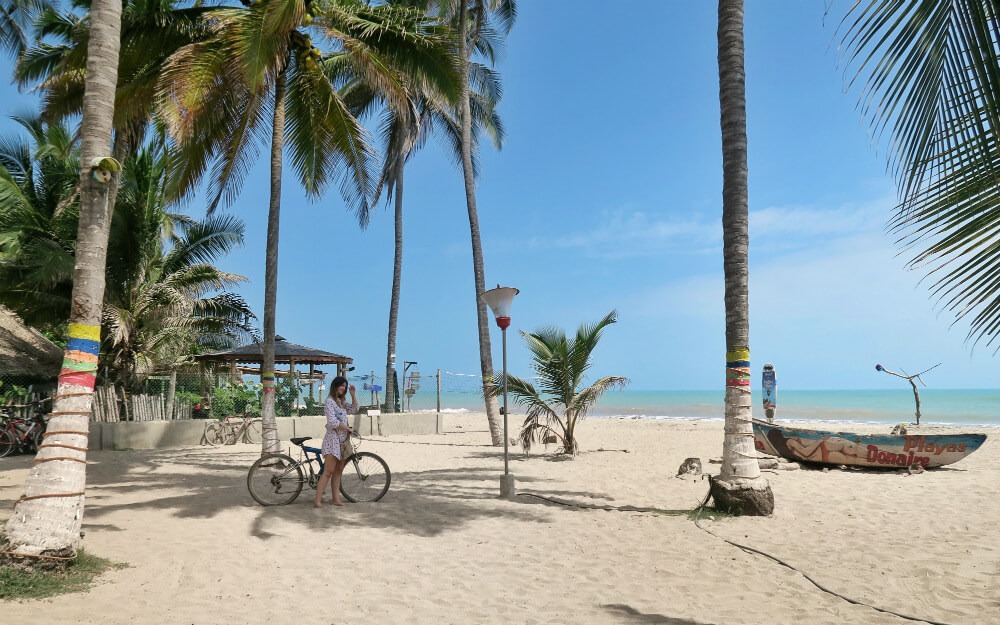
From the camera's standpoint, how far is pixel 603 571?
5.14m

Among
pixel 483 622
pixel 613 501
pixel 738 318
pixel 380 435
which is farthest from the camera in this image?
pixel 380 435

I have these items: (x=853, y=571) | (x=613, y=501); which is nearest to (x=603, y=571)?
(x=853, y=571)

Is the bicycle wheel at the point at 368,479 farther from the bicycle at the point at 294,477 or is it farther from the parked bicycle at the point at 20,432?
the parked bicycle at the point at 20,432

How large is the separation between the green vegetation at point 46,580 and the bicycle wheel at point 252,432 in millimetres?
11305

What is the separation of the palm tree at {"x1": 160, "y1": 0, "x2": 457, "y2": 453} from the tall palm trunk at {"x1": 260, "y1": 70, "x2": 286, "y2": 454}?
0.05 ft

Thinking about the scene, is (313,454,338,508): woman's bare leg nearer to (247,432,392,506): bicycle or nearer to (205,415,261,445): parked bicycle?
(247,432,392,506): bicycle

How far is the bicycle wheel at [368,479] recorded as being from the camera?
7.71 meters

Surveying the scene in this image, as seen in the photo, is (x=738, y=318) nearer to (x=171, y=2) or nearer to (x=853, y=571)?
(x=853, y=571)

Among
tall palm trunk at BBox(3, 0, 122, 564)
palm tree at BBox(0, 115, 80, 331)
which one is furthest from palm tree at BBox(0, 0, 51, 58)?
tall palm trunk at BBox(3, 0, 122, 564)

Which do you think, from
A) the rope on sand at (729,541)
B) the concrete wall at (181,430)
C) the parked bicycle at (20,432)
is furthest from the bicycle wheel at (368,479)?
the parked bicycle at (20,432)

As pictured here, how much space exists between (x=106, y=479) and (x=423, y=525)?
5755 mm

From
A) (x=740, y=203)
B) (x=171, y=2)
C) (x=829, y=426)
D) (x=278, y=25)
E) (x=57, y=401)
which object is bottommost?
(x=829, y=426)

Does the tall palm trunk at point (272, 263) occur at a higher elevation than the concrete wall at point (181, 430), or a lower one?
higher

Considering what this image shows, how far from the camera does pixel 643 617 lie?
411cm
